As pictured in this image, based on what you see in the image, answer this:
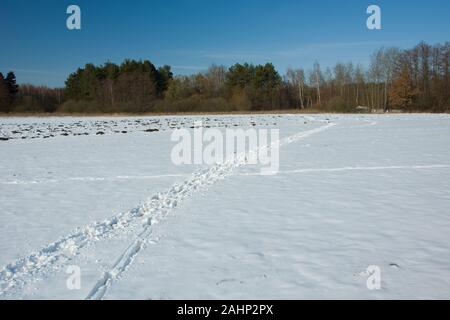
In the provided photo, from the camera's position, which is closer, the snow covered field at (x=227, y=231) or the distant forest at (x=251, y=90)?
the snow covered field at (x=227, y=231)

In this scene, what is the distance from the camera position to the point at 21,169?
40.1 ft

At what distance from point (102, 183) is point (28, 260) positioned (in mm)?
4882

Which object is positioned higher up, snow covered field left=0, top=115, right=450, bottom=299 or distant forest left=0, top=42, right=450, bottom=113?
distant forest left=0, top=42, right=450, bottom=113

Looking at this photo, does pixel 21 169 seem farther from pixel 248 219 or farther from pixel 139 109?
pixel 139 109

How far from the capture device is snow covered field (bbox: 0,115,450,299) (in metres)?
4.27

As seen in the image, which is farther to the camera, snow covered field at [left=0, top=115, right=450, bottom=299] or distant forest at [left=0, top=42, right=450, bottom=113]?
distant forest at [left=0, top=42, right=450, bottom=113]

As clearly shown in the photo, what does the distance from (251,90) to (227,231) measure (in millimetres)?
62154

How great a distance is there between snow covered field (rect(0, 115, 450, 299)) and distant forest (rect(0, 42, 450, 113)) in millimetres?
48700

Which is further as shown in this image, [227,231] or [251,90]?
[251,90]

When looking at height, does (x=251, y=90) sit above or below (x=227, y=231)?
above

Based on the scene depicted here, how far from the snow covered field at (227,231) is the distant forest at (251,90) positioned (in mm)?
48700

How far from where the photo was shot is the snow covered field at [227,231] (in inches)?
168

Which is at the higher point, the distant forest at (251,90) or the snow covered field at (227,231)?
the distant forest at (251,90)

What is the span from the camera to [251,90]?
219ft
